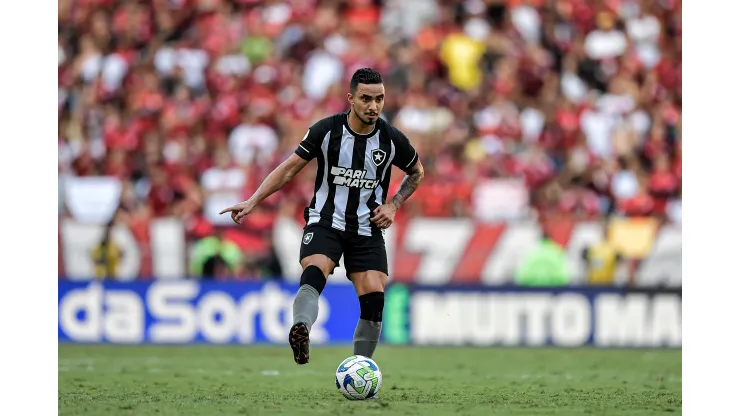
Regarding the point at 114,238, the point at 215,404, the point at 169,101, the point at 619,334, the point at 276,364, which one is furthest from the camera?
the point at 169,101

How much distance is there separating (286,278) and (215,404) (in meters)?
6.99

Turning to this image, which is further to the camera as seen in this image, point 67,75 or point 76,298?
point 67,75

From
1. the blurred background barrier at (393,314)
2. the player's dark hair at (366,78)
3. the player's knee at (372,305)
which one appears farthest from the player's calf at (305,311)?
the blurred background barrier at (393,314)

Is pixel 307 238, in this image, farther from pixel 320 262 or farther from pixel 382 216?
pixel 382 216

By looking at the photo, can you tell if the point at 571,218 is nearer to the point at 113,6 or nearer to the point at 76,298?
the point at 76,298

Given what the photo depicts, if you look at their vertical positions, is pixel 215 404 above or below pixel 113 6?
below

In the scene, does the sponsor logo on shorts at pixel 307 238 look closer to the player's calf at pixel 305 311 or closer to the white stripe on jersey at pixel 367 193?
the player's calf at pixel 305 311

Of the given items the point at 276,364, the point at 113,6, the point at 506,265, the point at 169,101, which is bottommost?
the point at 276,364

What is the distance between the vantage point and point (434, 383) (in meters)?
9.79

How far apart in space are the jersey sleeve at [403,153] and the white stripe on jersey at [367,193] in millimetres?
120

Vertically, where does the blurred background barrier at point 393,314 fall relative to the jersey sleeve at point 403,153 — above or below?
below

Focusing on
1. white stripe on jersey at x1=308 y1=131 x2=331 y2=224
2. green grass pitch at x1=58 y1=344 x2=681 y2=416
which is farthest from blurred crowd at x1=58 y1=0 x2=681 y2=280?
white stripe on jersey at x1=308 y1=131 x2=331 y2=224

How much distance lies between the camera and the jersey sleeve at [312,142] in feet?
26.8
